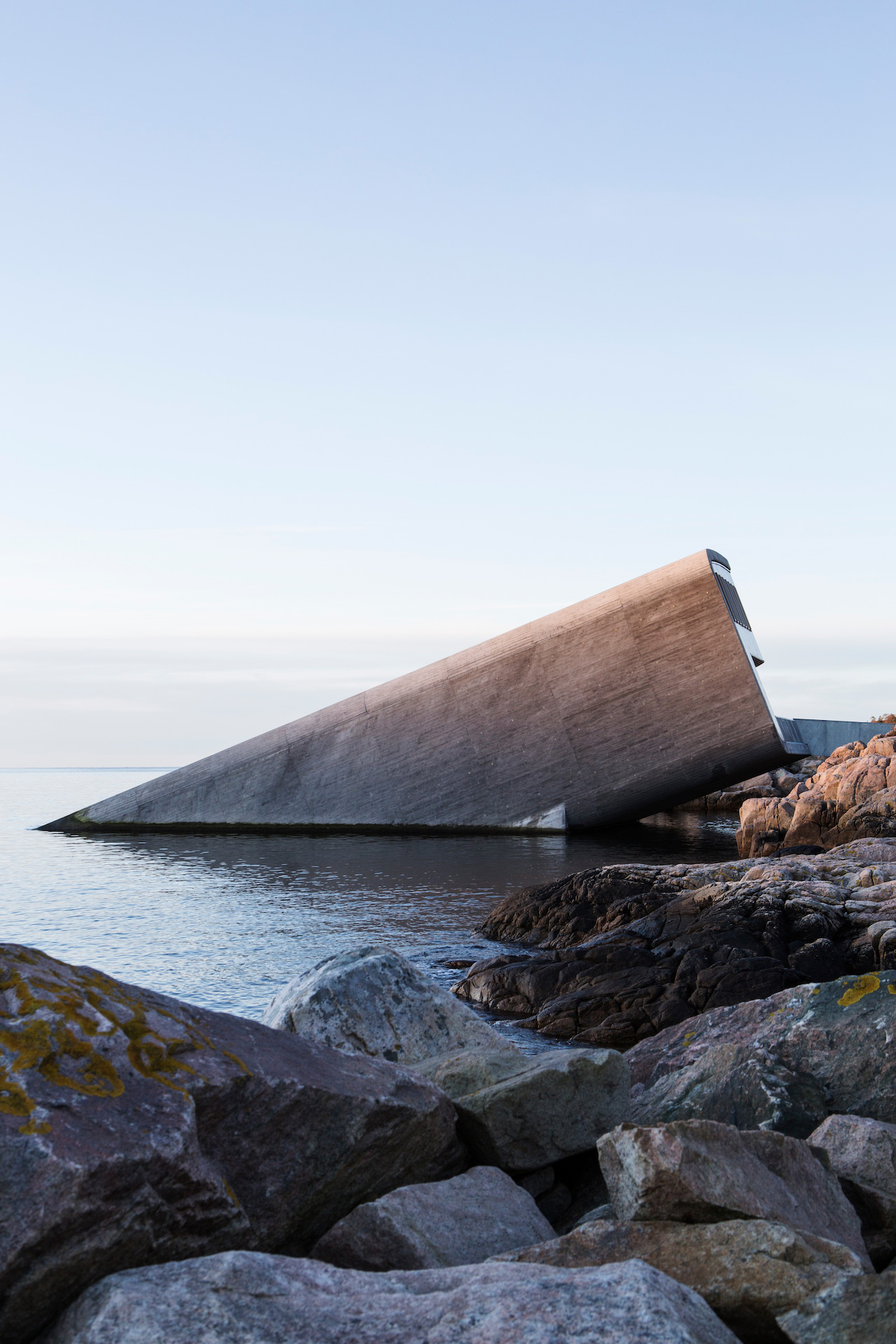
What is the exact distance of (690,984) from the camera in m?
8.01

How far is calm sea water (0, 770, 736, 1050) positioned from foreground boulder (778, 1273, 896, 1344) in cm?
559

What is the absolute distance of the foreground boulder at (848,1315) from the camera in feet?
6.40

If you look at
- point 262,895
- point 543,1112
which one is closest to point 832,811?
point 262,895

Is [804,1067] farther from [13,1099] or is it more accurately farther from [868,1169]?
[13,1099]

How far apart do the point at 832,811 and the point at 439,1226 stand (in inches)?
638

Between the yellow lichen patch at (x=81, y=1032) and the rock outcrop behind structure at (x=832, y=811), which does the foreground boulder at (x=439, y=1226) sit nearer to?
the yellow lichen patch at (x=81, y=1032)

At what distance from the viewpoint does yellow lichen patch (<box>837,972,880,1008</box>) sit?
3.98m

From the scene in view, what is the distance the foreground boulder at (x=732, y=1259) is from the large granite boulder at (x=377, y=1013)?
1979 millimetres

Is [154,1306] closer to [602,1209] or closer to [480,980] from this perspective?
[602,1209]

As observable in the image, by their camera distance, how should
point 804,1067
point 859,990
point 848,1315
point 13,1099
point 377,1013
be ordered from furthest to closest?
point 377,1013, point 859,990, point 804,1067, point 13,1099, point 848,1315

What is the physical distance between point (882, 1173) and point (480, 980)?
20.7 feet

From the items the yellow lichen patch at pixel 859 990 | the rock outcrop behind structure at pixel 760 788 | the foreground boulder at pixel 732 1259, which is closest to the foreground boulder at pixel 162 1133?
the foreground boulder at pixel 732 1259

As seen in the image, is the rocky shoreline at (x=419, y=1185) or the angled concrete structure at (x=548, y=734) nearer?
the rocky shoreline at (x=419, y=1185)

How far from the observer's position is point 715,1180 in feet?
8.05
